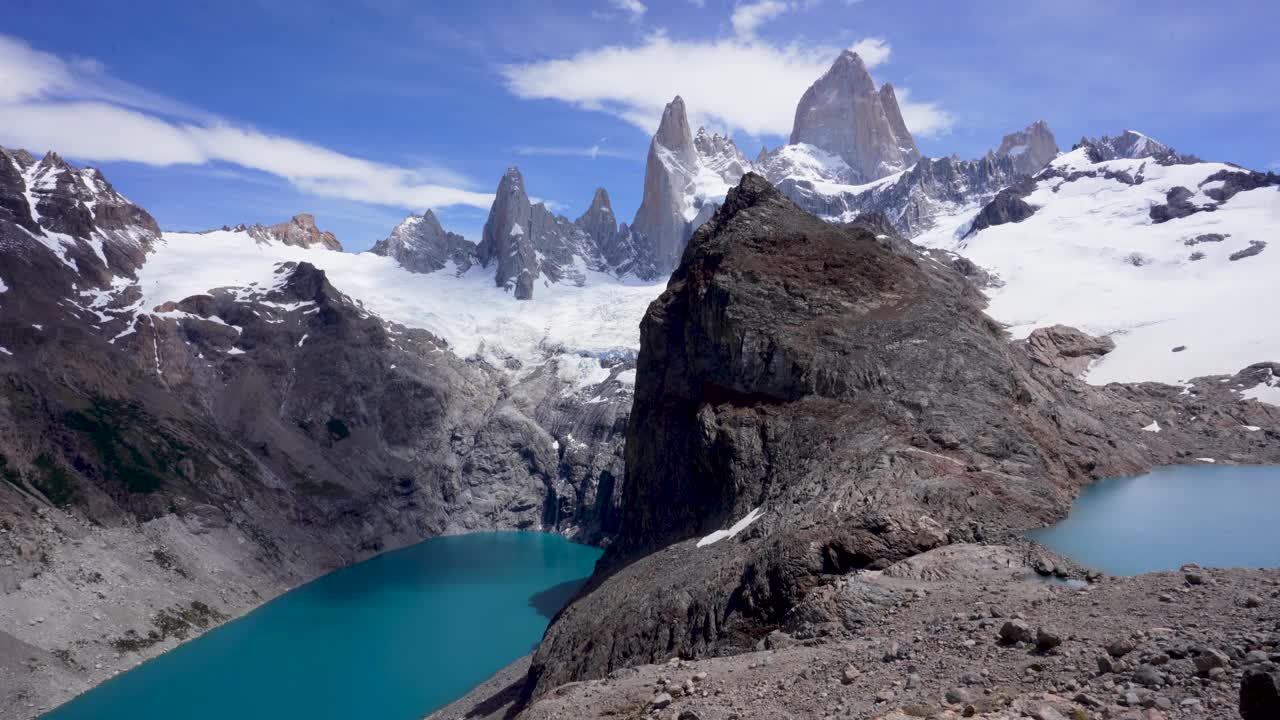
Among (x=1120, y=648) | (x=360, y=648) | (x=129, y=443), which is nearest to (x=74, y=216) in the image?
(x=129, y=443)

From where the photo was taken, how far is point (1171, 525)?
38062mm

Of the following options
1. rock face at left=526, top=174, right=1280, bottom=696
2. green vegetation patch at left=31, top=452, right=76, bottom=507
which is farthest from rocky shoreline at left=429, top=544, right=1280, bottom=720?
green vegetation patch at left=31, top=452, right=76, bottom=507

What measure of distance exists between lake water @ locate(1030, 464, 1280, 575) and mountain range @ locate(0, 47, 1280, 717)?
196 centimetres

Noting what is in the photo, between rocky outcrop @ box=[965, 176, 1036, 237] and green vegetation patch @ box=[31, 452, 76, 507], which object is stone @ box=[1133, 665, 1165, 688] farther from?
rocky outcrop @ box=[965, 176, 1036, 237]

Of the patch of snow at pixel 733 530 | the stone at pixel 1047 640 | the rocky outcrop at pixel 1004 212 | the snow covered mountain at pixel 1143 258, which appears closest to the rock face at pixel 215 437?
the patch of snow at pixel 733 530

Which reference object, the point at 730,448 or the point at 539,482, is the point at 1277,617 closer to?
the point at 730,448

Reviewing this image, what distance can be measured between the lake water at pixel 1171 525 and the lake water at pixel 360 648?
42.5 metres

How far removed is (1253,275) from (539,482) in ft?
353

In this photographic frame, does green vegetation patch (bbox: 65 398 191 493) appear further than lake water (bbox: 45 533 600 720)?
Yes

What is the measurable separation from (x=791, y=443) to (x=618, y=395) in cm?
10680

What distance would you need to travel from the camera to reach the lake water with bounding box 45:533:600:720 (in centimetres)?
5919

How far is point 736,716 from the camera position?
1515 centimetres

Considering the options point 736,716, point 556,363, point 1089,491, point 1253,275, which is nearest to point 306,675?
point 1089,491

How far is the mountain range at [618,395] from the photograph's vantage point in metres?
34.4
